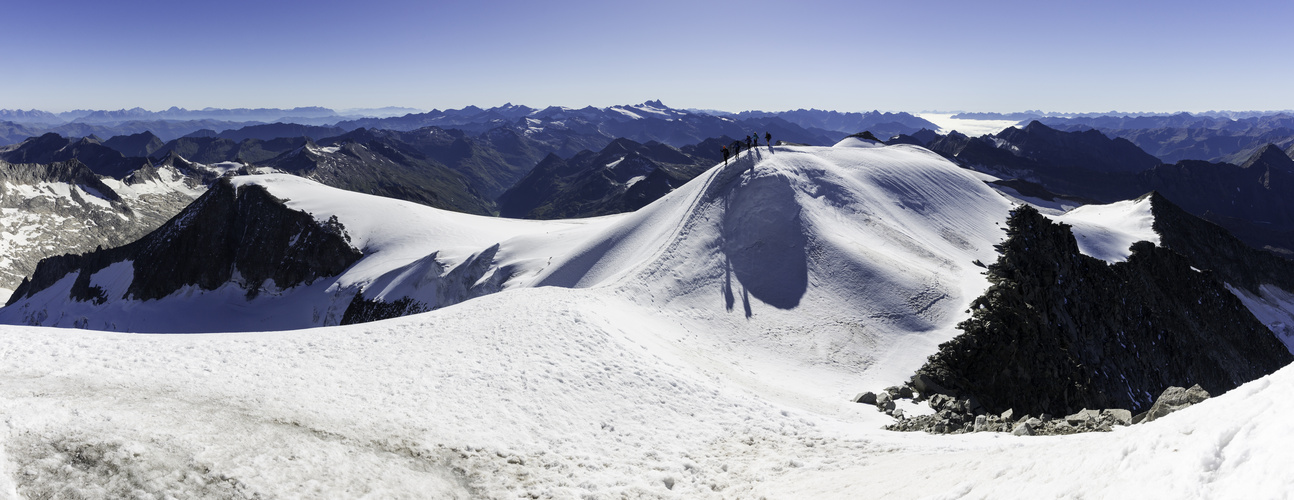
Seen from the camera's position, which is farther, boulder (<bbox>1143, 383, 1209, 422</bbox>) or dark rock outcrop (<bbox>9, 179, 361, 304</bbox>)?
dark rock outcrop (<bbox>9, 179, 361, 304</bbox>)

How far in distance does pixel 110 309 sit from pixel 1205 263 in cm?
16185

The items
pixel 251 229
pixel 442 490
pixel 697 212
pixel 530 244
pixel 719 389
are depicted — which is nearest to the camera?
pixel 442 490

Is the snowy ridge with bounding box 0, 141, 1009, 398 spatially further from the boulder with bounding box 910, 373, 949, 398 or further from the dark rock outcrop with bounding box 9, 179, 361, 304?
the dark rock outcrop with bounding box 9, 179, 361, 304

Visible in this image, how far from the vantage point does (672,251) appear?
135ft

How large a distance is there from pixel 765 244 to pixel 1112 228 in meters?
53.7

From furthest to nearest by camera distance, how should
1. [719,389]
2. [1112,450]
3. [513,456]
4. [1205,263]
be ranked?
[1205,263]
[719,389]
[513,456]
[1112,450]

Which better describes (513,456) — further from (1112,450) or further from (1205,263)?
(1205,263)

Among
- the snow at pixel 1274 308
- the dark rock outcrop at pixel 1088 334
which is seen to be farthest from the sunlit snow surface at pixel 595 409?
the snow at pixel 1274 308

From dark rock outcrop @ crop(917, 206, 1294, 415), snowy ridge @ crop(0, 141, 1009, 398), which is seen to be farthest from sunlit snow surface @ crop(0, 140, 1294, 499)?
dark rock outcrop @ crop(917, 206, 1294, 415)

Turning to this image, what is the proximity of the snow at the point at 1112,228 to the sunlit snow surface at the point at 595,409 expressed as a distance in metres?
29.8

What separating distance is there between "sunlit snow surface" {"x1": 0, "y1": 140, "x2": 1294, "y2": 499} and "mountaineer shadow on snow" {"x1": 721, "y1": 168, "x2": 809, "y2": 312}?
361 mm

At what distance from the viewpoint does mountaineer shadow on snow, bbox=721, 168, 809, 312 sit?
3602 cm

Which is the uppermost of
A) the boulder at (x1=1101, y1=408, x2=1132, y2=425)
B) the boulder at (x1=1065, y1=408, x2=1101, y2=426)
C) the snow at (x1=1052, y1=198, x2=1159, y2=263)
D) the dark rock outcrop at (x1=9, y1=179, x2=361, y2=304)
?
→ the boulder at (x1=1101, y1=408, x2=1132, y2=425)

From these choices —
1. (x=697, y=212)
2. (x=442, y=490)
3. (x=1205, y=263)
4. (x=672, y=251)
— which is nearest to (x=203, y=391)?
(x=442, y=490)
